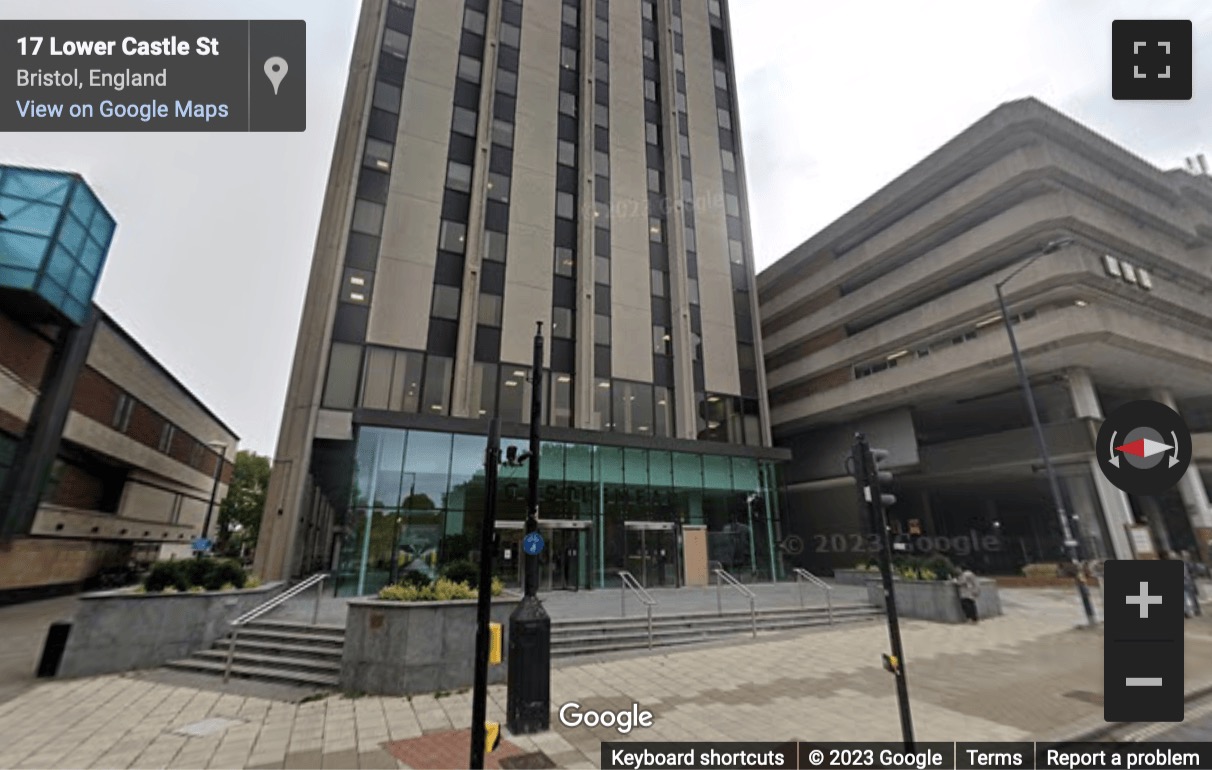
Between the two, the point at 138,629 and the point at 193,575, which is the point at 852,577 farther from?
the point at 138,629

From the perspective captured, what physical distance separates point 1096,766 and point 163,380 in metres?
48.3

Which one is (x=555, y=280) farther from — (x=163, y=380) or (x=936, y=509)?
(x=936, y=509)

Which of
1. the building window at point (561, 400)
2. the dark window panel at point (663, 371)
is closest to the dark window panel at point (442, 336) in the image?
the building window at point (561, 400)

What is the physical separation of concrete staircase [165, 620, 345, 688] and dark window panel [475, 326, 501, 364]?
14.1m

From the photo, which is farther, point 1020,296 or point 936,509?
point 936,509

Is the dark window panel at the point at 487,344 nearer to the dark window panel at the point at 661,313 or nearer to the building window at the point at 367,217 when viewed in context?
the building window at the point at 367,217

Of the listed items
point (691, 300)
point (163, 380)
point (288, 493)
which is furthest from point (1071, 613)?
point (163, 380)

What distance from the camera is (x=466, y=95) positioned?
28734 millimetres

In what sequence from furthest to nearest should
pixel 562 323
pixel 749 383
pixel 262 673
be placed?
pixel 749 383, pixel 562 323, pixel 262 673

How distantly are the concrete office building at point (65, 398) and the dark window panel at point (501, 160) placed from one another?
19062mm

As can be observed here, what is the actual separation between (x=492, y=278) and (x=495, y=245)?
1.90 metres

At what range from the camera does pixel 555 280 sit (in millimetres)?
27812

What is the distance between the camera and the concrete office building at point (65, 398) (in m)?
22.9

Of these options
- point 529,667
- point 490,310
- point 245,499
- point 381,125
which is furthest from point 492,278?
point 245,499
